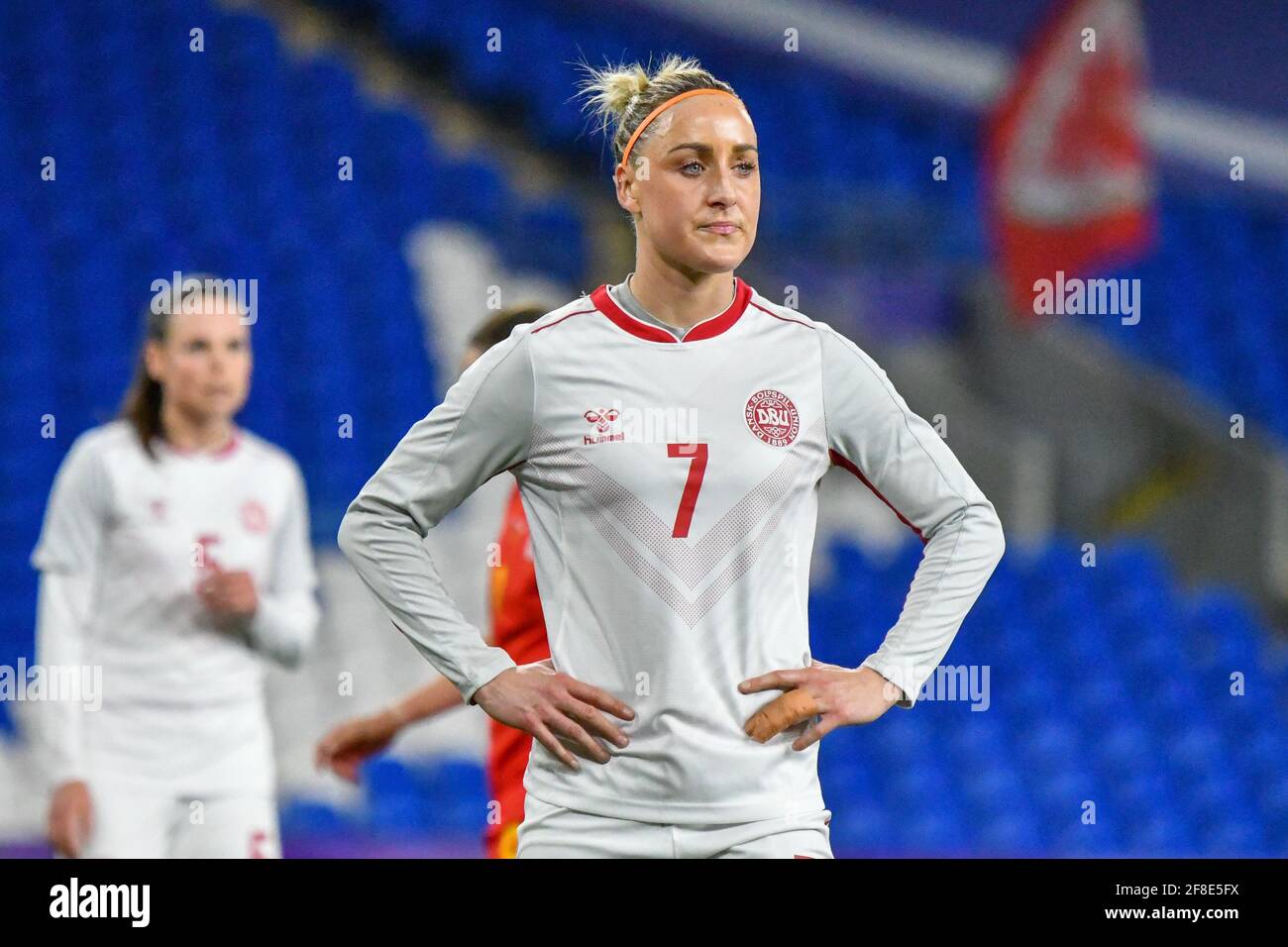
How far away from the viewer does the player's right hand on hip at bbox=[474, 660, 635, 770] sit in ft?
7.70

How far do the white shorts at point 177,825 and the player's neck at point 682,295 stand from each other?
192cm

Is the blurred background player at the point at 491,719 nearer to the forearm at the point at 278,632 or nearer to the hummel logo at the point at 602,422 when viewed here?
the forearm at the point at 278,632

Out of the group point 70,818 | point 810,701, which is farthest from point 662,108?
point 70,818

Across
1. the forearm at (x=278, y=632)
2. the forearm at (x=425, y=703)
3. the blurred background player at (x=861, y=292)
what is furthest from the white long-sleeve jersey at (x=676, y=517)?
the blurred background player at (x=861, y=292)

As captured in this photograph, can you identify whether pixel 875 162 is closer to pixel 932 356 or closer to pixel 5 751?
pixel 932 356

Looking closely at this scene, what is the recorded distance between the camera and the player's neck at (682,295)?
8.22 ft

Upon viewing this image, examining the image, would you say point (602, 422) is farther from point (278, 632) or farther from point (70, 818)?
point (70, 818)

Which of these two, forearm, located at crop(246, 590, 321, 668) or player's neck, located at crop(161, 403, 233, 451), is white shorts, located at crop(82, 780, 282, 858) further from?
player's neck, located at crop(161, 403, 233, 451)

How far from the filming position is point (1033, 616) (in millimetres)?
7770

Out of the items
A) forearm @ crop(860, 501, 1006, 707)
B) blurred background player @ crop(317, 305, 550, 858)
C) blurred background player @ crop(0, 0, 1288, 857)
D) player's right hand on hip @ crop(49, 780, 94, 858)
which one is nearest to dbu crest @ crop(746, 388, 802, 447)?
forearm @ crop(860, 501, 1006, 707)
